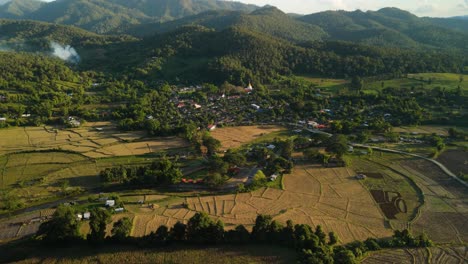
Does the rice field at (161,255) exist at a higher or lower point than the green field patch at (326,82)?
lower

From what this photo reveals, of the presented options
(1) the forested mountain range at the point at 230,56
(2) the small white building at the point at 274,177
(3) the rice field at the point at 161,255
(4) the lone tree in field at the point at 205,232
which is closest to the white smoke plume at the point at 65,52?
(1) the forested mountain range at the point at 230,56

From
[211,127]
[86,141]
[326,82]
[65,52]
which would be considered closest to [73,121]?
[86,141]

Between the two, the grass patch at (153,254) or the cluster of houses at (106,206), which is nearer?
the grass patch at (153,254)

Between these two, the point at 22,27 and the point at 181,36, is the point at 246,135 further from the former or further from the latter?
the point at 22,27

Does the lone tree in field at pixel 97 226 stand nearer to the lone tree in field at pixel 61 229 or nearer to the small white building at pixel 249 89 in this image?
Answer: the lone tree in field at pixel 61 229

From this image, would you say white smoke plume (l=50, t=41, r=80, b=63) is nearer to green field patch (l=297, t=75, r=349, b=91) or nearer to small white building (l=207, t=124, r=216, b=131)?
green field patch (l=297, t=75, r=349, b=91)

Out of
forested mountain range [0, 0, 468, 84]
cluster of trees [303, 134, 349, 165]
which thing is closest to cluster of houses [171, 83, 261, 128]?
forested mountain range [0, 0, 468, 84]
